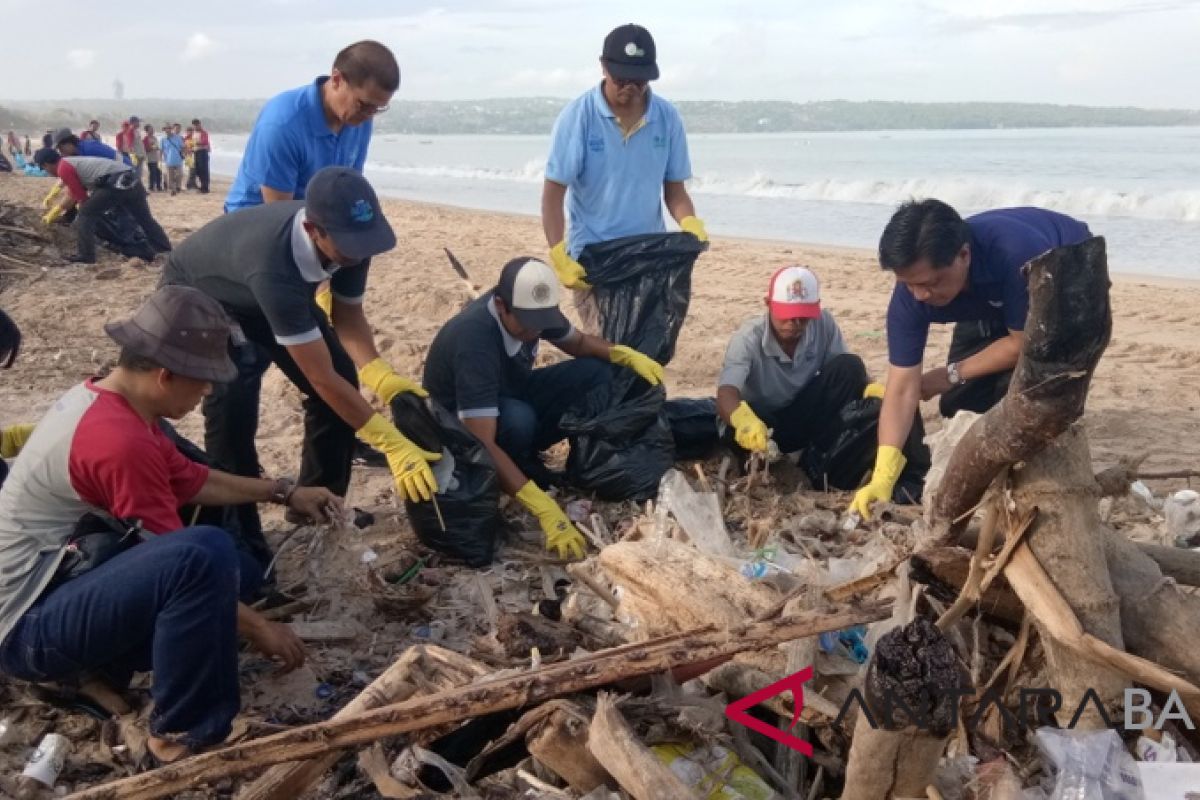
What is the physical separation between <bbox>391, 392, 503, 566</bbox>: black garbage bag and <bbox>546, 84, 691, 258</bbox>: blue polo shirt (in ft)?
4.65

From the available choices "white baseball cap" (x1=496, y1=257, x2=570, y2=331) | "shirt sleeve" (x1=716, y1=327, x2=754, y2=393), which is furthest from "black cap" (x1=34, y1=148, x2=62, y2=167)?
"shirt sleeve" (x1=716, y1=327, x2=754, y2=393)

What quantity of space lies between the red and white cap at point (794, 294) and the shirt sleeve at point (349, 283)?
1648 mm

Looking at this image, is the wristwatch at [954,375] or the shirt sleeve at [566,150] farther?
the shirt sleeve at [566,150]

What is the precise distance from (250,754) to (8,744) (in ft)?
3.64

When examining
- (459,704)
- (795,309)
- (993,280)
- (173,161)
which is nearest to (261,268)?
(459,704)

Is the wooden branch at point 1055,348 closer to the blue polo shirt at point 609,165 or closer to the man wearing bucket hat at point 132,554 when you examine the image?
the man wearing bucket hat at point 132,554

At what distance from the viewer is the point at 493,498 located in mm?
3881

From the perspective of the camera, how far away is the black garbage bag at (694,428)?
476cm

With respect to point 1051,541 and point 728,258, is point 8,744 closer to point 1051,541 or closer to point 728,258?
point 1051,541

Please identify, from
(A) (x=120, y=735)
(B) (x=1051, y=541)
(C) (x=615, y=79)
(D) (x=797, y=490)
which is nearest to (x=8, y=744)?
(A) (x=120, y=735)

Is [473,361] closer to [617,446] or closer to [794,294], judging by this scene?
[617,446]

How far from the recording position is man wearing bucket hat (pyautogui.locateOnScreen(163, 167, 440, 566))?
132 inches

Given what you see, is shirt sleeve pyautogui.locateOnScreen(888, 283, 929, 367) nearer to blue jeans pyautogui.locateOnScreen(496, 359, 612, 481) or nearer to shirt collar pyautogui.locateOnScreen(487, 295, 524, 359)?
blue jeans pyautogui.locateOnScreen(496, 359, 612, 481)

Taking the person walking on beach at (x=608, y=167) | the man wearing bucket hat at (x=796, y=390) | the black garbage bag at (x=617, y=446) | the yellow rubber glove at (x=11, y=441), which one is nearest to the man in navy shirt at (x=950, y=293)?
the man wearing bucket hat at (x=796, y=390)
